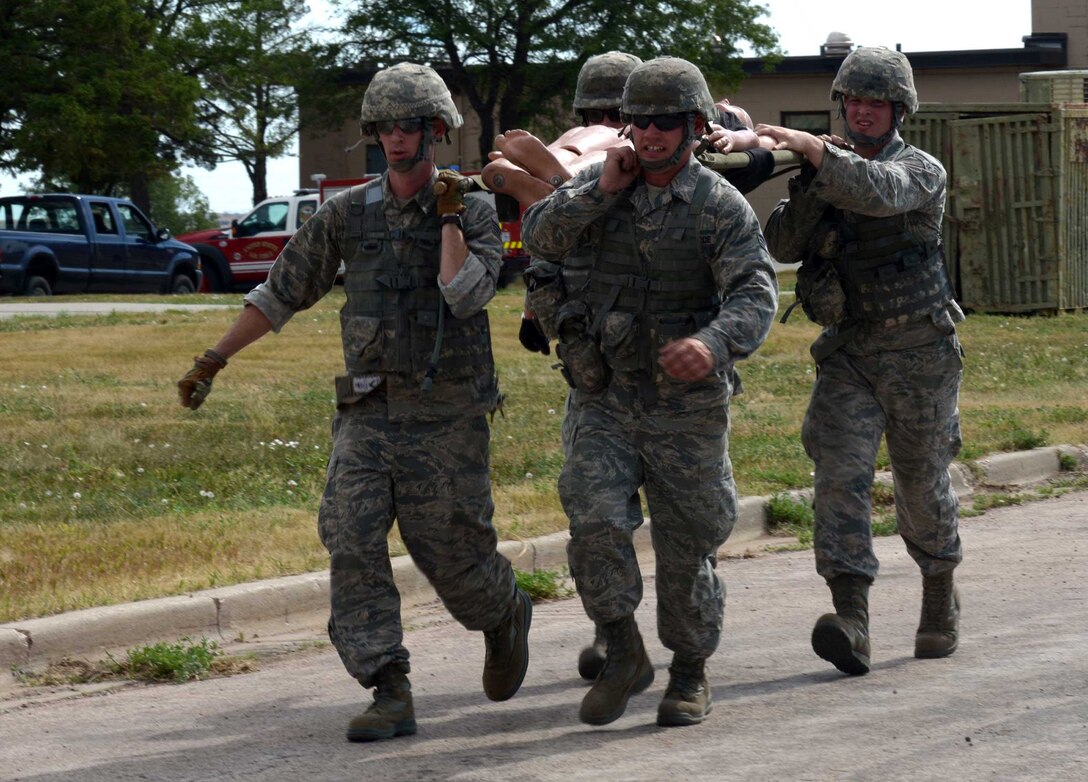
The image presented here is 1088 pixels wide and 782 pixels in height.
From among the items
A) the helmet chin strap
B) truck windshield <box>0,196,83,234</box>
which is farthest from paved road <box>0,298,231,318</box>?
the helmet chin strap

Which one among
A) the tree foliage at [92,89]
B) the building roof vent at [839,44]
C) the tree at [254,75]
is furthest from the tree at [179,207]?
the building roof vent at [839,44]

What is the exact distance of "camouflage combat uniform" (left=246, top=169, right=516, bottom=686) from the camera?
521cm

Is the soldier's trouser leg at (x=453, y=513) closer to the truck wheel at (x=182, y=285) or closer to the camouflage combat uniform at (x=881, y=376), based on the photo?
the camouflage combat uniform at (x=881, y=376)

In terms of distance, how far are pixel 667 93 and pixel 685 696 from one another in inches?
69.5

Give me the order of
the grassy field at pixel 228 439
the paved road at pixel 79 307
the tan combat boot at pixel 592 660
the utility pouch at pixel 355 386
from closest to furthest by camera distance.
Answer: the utility pouch at pixel 355 386
the tan combat boot at pixel 592 660
the grassy field at pixel 228 439
the paved road at pixel 79 307

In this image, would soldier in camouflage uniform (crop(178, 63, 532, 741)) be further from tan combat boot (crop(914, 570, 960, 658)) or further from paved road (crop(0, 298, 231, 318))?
paved road (crop(0, 298, 231, 318))

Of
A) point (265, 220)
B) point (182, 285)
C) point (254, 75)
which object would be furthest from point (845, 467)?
point (254, 75)

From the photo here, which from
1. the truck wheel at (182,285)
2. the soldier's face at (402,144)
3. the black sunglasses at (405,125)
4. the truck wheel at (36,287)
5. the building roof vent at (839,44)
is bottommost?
the truck wheel at (182,285)

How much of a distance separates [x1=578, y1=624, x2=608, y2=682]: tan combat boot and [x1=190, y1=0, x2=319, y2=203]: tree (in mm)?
33233

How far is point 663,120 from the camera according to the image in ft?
16.9

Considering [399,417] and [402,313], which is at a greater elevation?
[402,313]

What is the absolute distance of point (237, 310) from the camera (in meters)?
20.6

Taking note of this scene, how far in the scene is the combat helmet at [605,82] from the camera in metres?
6.22

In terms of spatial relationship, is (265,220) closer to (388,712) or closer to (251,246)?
(251,246)
